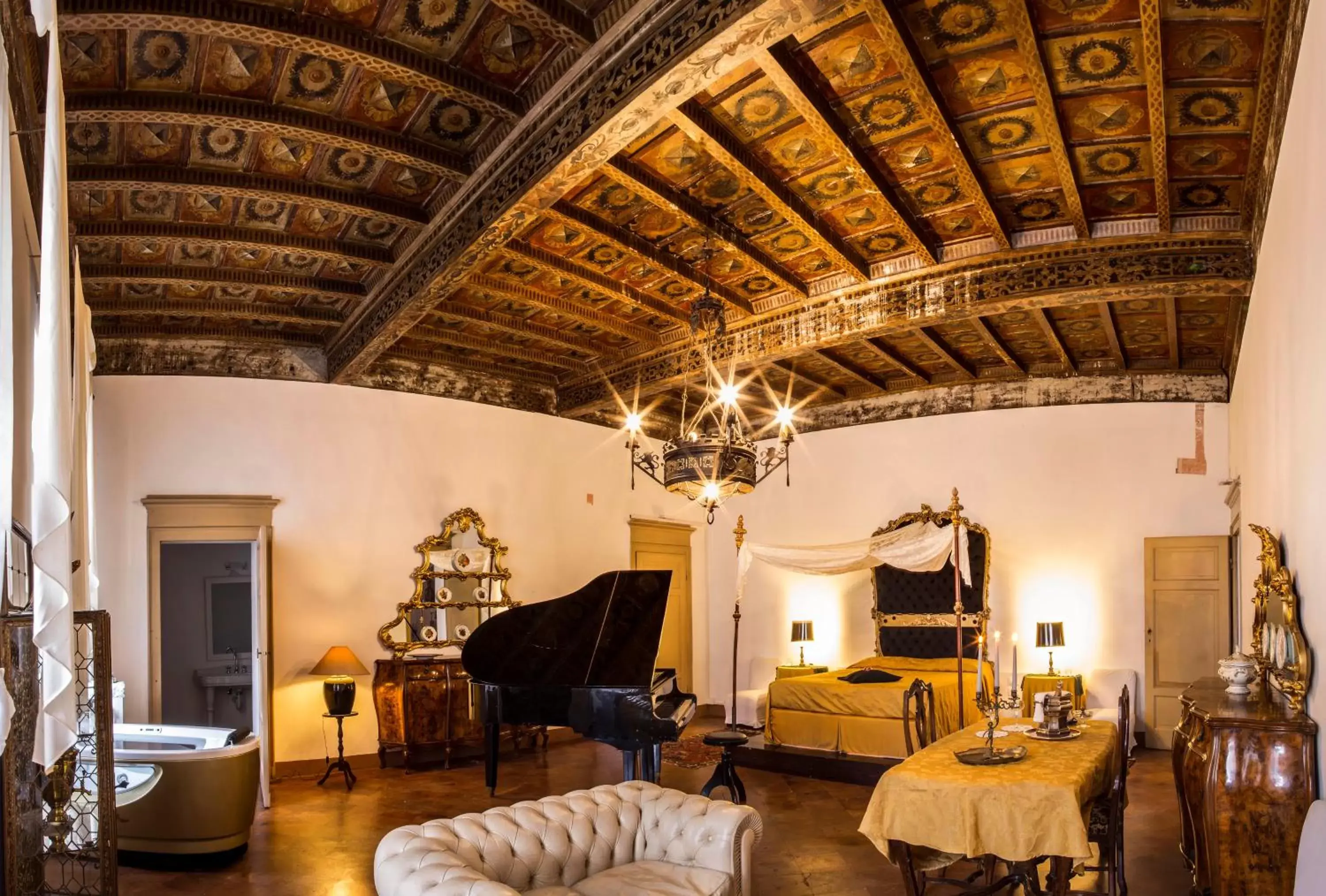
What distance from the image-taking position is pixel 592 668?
6773 mm

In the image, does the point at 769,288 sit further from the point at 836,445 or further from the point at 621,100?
the point at 836,445

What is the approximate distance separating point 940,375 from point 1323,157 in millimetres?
7729

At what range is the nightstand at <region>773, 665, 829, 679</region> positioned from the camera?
425 inches

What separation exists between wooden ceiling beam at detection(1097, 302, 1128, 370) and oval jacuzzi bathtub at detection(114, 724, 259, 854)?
6.77 m

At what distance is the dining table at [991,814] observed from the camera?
164 inches

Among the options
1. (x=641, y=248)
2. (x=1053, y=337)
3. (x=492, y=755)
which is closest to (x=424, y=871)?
(x=492, y=755)

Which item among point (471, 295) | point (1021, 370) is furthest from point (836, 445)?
point (471, 295)

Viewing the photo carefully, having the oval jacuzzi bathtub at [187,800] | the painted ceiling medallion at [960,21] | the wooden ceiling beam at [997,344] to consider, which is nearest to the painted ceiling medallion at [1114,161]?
the painted ceiling medallion at [960,21]

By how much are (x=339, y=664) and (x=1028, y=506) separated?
7093 millimetres

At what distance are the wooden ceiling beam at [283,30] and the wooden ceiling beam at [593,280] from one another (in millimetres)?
2058

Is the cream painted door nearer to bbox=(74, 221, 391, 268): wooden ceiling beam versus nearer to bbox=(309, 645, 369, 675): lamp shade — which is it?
bbox=(309, 645, 369, 675): lamp shade

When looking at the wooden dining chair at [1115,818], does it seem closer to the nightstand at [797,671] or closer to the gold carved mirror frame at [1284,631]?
the gold carved mirror frame at [1284,631]

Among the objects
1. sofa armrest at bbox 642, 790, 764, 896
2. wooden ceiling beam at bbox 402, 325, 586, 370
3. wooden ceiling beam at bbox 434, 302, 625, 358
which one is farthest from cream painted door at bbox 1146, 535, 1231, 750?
sofa armrest at bbox 642, 790, 764, 896

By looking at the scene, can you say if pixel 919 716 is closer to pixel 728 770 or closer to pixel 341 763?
→ pixel 728 770
